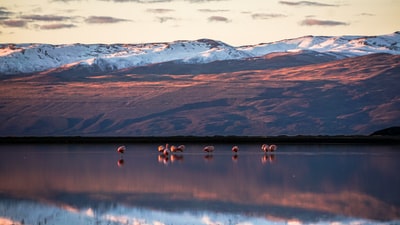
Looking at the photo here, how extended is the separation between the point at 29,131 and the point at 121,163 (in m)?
104

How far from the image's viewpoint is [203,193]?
98.2ft

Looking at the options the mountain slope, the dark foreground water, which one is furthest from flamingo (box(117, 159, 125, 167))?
the mountain slope

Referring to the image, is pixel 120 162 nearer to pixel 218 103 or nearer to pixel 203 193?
pixel 203 193

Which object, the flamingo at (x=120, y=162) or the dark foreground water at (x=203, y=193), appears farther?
the flamingo at (x=120, y=162)

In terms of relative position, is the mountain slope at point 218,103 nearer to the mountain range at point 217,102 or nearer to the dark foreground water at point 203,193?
the mountain range at point 217,102

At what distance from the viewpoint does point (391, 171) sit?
123 feet

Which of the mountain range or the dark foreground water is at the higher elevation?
the mountain range

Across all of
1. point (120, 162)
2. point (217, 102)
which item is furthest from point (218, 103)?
point (120, 162)

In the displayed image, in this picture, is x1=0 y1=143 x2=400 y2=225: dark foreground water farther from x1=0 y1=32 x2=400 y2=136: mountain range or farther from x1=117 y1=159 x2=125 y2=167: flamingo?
x1=0 y1=32 x2=400 y2=136: mountain range

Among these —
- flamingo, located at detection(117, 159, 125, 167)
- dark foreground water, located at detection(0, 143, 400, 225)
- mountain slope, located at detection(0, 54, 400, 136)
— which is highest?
mountain slope, located at detection(0, 54, 400, 136)

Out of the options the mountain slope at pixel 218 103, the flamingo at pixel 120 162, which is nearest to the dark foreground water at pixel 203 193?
the flamingo at pixel 120 162

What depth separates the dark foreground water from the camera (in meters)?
24.4

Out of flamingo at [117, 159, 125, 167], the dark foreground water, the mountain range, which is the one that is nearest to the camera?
the dark foreground water

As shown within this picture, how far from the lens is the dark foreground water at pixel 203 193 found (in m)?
24.4
